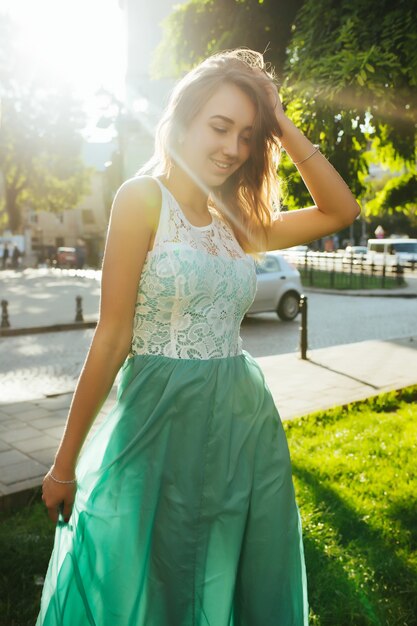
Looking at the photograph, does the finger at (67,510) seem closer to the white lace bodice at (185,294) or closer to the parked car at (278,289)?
the white lace bodice at (185,294)

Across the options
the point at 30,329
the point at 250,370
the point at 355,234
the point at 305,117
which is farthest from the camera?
the point at 355,234

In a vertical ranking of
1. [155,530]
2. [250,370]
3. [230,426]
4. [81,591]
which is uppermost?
[250,370]

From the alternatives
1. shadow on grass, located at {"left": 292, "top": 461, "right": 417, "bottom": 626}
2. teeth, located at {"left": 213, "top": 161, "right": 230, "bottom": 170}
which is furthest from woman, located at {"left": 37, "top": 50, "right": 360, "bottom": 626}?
shadow on grass, located at {"left": 292, "top": 461, "right": 417, "bottom": 626}

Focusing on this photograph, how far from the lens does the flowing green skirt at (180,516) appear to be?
1.75 meters

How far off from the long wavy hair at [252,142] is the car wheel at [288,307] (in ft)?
40.6

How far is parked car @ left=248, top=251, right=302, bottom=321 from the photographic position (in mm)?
14299

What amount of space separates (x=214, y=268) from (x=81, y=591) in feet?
3.27

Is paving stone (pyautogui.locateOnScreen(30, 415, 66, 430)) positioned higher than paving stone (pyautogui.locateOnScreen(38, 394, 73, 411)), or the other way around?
paving stone (pyautogui.locateOnScreen(30, 415, 66, 430))

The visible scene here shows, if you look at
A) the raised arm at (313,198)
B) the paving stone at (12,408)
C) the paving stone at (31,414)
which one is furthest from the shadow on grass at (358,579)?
the paving stone at (12,408)

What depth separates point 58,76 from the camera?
1708 inches

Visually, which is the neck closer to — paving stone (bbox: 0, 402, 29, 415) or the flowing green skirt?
the flowing green skirt

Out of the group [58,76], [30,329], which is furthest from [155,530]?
[58,76]

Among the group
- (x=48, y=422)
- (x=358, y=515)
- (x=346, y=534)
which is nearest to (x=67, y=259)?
(x=48, y=422)

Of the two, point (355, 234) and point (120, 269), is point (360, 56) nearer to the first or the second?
point (120, 269)
